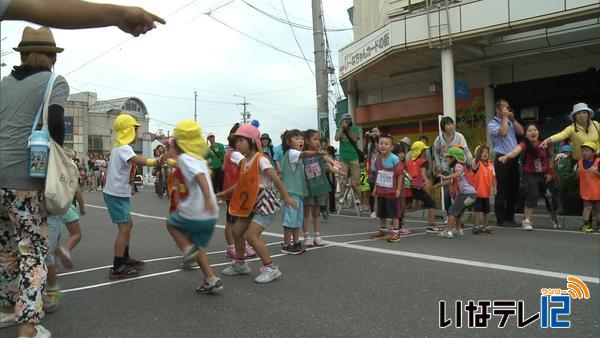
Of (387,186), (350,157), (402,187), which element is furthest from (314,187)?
(350,157)

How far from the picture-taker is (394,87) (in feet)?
62.7

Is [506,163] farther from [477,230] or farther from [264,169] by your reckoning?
[264,169]

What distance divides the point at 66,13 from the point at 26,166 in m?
1.91

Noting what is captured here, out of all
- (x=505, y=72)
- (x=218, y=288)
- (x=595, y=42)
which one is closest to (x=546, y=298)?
(x=218, y=288)

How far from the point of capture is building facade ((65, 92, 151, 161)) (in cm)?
5717

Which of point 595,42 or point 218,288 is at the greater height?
point 595,42

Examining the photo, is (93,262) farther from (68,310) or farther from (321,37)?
(321,37)

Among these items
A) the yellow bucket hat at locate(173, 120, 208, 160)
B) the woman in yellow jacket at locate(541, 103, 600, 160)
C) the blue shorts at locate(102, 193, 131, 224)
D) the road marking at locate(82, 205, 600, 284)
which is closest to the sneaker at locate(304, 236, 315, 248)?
the road marking at locate(82, 205, 600, 284)

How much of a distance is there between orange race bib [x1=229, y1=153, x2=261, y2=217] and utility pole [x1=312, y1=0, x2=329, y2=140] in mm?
11329

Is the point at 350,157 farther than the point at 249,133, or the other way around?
the point at 350,157

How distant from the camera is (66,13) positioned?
1.50 metres

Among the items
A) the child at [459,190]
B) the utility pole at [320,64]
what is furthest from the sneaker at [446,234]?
the utility pole at [320,64]

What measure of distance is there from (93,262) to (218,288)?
7.94 feet

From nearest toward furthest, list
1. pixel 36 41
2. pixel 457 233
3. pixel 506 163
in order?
1. pixel 36 41
2. pixel 457 233
3. pixel 506 163
